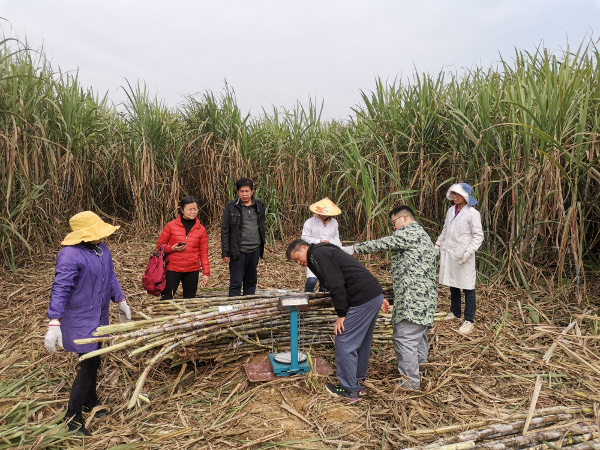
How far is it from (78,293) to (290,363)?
1.42 m

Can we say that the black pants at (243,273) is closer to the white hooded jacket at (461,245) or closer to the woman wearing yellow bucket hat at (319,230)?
the woman wearing yellow bucket hat at (319,230)

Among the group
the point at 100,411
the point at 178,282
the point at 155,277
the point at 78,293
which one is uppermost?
the point at 78,293

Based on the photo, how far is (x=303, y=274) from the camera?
5445 mm

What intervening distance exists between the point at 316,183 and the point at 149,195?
8.54ft

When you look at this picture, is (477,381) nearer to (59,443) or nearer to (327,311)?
(327,311)

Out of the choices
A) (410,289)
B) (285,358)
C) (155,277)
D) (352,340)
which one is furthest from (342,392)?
(155,277)

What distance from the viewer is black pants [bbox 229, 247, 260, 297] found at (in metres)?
3.88

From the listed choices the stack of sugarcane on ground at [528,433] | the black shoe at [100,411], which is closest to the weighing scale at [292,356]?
the stack of sugarcane on ground at [528,433]

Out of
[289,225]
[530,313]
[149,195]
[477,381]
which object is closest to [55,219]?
[149,195]

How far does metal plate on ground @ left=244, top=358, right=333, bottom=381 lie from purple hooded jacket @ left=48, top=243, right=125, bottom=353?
1009mm

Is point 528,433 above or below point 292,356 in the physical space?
below

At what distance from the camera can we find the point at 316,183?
621cm

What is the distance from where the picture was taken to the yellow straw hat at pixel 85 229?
2320mm

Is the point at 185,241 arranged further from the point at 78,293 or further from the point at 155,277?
the point at 78,293
